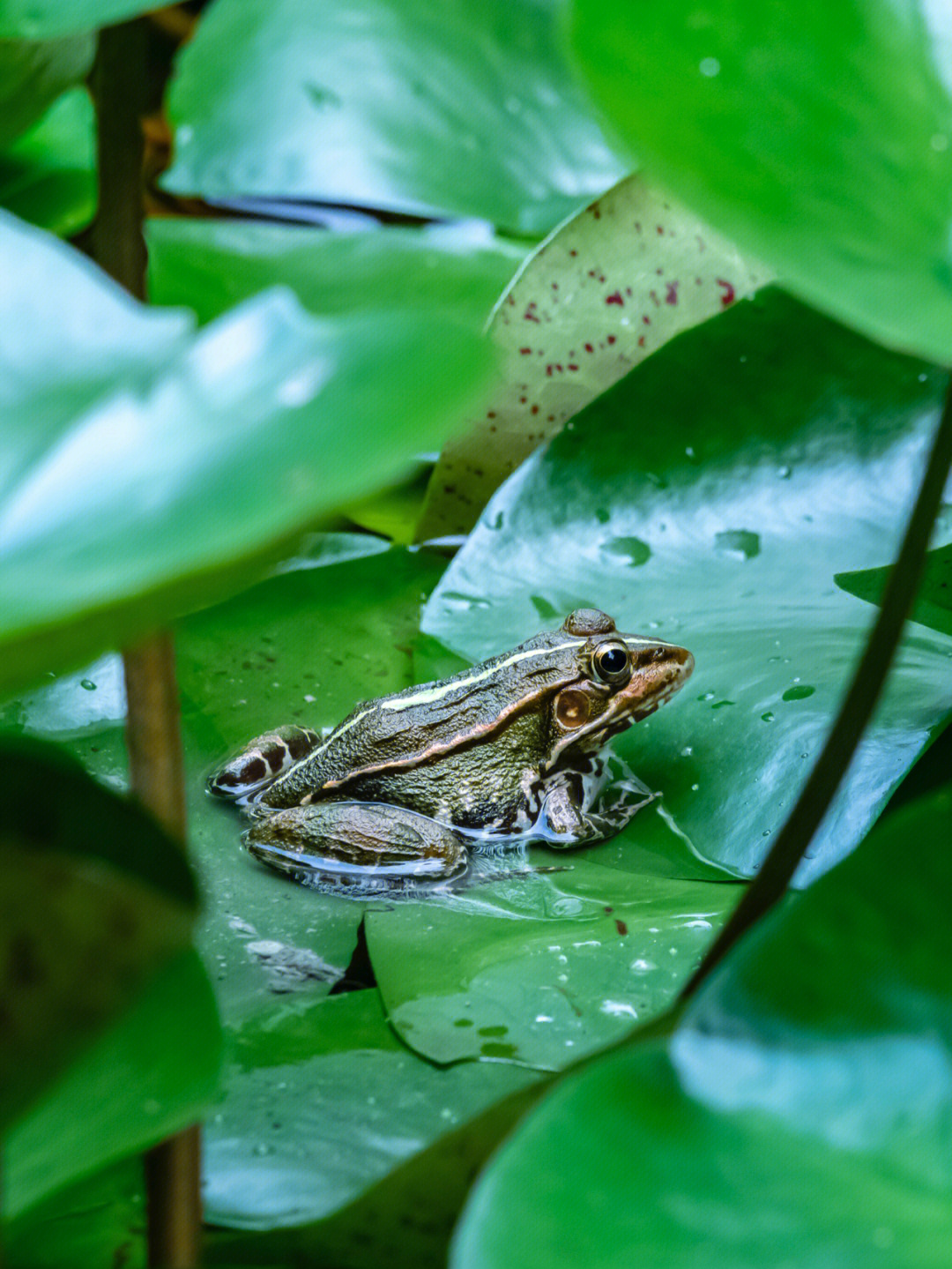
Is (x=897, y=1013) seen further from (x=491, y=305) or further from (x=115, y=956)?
(x=491, y=305)

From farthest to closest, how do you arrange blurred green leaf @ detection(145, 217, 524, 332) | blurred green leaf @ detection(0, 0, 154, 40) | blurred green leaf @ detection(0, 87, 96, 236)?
1. blurred green leaf @ detection(0, 87, 96, 236)
2. blurred green leaf @ detection(145, 217, 524, 332)
3. blurred green leaf @ detection(0, 0, 154, 40)

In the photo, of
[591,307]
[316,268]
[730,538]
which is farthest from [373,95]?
[730,538]

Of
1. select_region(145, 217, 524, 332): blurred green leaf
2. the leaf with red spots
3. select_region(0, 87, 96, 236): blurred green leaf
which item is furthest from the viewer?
select_region(0, 87, 96, 236): blurred green leaf

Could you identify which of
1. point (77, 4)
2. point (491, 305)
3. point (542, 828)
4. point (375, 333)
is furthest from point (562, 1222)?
point (491, 305)

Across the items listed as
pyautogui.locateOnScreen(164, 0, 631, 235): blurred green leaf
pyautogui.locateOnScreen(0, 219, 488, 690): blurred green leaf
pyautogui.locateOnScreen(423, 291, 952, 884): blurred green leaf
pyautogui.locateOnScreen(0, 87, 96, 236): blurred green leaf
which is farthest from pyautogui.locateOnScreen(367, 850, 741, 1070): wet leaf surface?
pyautogui.locateOnScreen(0, 87, 96, 236): blurred green leaf

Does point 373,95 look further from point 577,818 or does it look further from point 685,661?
point 577,818

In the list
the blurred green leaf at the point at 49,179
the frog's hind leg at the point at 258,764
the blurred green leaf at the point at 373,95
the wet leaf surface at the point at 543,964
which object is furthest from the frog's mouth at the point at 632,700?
the blurred green leaf at the point at 49,179

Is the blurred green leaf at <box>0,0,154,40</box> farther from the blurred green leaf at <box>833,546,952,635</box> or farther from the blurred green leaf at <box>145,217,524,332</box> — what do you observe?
the blurred green leaf at <box>833,546,952,635</box>
